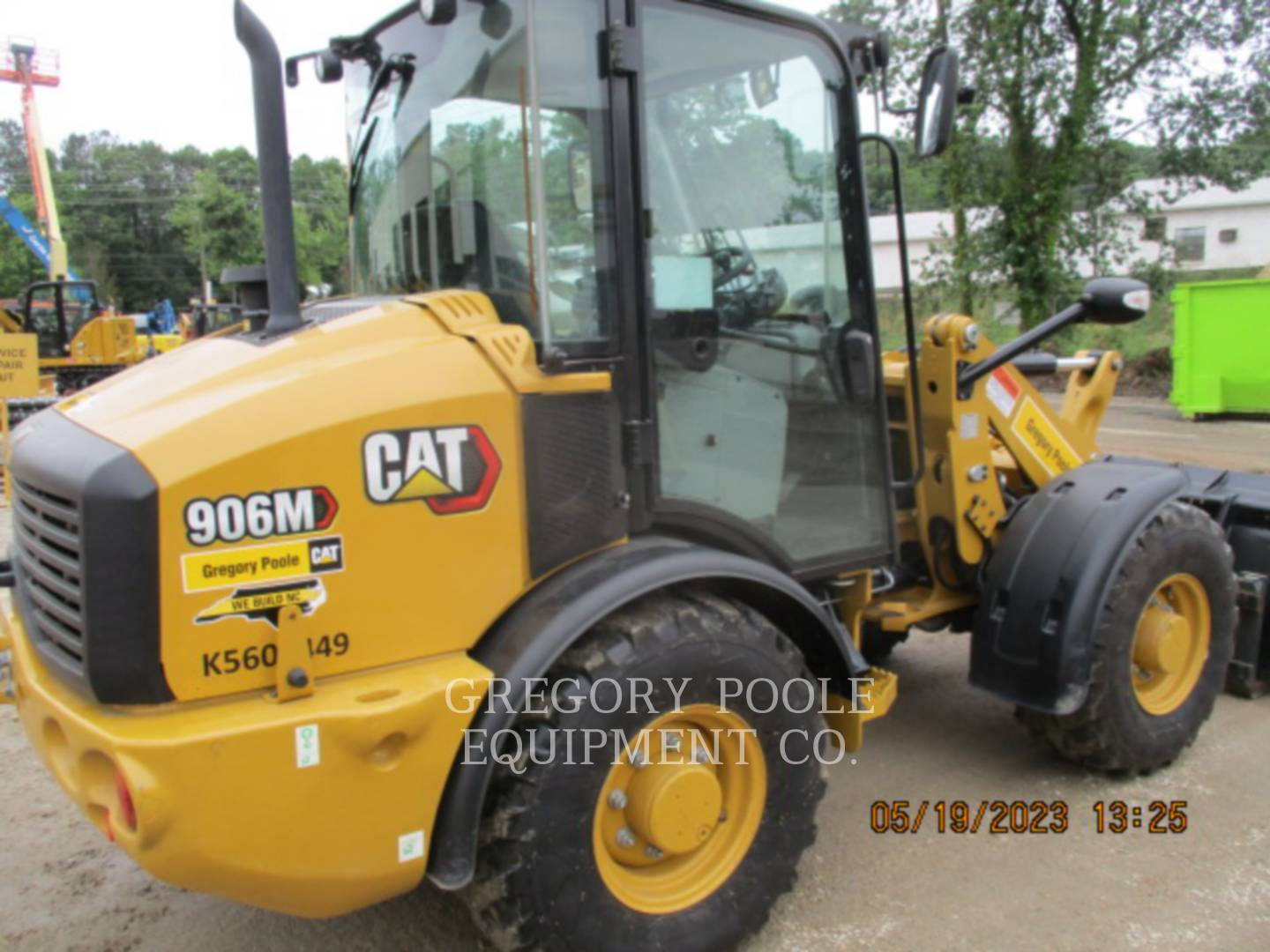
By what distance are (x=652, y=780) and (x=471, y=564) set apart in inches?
27.8

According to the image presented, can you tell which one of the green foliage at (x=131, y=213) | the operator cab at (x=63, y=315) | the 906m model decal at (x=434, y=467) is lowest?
the 906m model decal at (x=434, y=467)

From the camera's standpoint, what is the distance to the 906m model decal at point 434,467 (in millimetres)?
2170

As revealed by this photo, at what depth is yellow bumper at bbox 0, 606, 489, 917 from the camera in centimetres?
195

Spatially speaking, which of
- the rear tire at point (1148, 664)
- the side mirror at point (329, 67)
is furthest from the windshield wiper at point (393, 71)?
the rear tire at point (1148, 664)

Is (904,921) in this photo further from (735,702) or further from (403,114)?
(403,114)

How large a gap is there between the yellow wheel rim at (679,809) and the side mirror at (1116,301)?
2.00 m

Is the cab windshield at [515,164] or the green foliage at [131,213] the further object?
the green foliage at [131,213]

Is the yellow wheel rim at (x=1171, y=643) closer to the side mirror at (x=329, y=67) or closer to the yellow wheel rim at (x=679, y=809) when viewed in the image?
the yellow wheel rim at (x=679, y=809)

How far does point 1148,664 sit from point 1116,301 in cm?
127

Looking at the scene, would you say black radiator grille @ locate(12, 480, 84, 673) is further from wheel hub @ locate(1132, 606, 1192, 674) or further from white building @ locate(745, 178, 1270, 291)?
wheel hub @ locate(1132, 606, 1192, 674)

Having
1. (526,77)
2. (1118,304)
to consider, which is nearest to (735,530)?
(526,77)

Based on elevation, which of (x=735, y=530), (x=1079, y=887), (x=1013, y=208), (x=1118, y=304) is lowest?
(x=1079, y=887)

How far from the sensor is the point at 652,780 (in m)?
2.49

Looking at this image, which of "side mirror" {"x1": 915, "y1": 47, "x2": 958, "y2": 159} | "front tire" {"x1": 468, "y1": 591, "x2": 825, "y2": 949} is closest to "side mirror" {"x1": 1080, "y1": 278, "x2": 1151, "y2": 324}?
"side mirror" {"x1": 915, "y1": 47, "x2": 958, "y2": 159}
